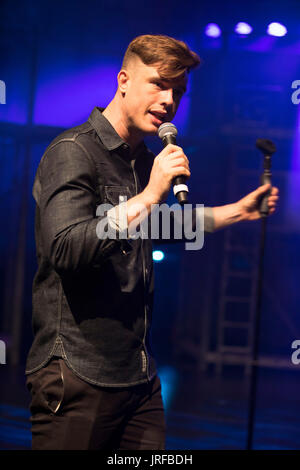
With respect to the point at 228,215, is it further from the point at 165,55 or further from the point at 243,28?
the point at 243,28

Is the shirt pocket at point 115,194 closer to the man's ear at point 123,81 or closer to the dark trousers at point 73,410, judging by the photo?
the man's ear at point 123,81

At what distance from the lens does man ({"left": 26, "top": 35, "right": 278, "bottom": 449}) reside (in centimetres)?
172

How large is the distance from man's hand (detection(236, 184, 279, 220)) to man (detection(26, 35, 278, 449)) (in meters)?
0.48

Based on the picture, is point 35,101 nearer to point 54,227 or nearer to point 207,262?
point 207,262

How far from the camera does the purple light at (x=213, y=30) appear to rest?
7.18 m

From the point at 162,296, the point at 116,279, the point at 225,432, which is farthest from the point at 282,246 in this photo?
the point at 116,279

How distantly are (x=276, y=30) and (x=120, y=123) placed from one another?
5697 millimetres

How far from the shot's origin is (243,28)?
7.04m

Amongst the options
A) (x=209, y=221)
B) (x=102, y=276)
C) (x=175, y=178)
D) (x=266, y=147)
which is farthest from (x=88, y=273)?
(x=266, y=147)

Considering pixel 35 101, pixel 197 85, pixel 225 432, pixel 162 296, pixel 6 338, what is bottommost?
pixel 225 432

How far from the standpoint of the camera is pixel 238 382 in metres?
6.84

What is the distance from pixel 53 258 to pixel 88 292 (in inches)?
8.0

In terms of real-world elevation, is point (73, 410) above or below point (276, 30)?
below

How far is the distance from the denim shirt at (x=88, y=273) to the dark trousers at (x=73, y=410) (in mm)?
34
